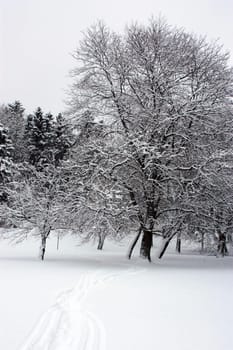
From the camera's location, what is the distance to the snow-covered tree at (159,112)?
17.6 metres

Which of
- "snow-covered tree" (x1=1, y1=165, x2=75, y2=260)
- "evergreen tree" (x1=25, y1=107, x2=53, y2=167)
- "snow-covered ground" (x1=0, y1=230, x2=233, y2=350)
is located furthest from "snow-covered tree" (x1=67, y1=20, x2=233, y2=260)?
"evergreen tree" (x1=25, y1=107, x2=53, y2=167)

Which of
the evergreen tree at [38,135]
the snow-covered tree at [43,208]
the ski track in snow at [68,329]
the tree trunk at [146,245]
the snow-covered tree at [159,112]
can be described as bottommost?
the ski track in snow at [68,329]

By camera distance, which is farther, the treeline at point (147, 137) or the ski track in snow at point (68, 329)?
the treeline at point (147, 137)

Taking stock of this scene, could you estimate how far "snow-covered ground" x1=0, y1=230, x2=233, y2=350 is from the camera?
558cm

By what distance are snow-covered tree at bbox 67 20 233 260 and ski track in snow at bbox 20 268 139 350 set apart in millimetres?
9741

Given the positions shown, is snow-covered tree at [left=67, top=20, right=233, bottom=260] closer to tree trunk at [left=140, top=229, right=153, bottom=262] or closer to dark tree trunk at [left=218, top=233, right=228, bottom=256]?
tree trunk at [left=140, top=229, right=153, bottom=262]

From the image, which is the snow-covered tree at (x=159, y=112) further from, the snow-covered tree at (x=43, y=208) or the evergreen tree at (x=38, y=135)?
the evergreen tree at (x=38, y=135)

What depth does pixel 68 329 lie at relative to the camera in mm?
5965

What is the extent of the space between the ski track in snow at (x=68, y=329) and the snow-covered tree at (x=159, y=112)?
32.0 ft

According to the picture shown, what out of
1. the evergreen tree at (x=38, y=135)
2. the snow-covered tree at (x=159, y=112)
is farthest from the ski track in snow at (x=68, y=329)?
the evergreen tree at (x=38, y=135)

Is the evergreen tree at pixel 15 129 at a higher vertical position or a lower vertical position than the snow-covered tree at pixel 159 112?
higher

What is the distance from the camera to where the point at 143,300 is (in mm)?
8906

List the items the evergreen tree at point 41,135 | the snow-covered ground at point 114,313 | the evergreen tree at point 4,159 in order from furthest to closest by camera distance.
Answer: the evergreen tree at point 41,135 < the evergreen tree at point 4,159 < the snow-covered ground at point 114,313

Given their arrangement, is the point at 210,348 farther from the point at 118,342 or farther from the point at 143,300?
the point at 143,300
